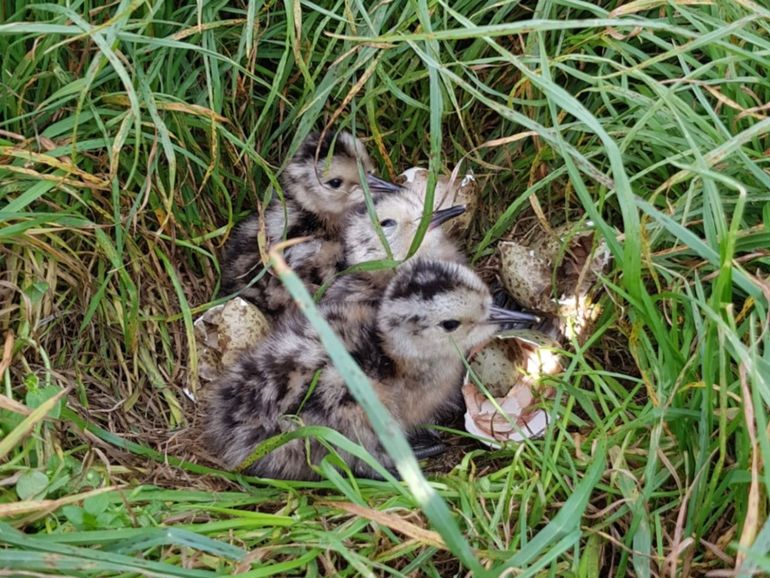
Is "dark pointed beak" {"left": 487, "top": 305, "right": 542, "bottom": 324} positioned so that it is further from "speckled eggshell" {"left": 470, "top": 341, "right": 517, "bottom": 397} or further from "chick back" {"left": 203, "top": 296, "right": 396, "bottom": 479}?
"chick back" {"left": 203, "top": 296, "right": 396, "bottom": 479}

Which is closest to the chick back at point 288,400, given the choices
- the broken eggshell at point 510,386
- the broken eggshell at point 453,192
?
the broken eggshell at point 510,386

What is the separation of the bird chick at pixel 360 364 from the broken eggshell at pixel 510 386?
0.09 meters

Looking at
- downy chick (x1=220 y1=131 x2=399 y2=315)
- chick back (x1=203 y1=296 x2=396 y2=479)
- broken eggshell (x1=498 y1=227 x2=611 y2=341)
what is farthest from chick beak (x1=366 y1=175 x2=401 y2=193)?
chick back (x1=203 y1=296 x2=396 y2=479)

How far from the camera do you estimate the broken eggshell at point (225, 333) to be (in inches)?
134

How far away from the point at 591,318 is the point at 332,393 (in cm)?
90

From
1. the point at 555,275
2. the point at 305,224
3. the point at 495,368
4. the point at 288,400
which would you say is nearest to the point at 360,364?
the point at 288,400

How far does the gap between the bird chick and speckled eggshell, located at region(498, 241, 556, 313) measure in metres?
0.16

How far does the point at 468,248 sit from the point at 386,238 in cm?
44

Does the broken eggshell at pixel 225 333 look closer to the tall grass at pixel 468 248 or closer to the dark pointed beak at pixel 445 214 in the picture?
the tall grass at pixel 468 248

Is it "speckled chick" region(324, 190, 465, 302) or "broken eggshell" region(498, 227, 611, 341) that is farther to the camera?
"speckled chick" region(324, 190, 465, 302)

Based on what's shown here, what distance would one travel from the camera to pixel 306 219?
3795 mm

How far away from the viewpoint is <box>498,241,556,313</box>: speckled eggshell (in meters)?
3.34

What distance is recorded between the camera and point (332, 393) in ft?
9.88

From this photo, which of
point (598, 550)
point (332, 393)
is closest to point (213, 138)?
point (332, 393)
